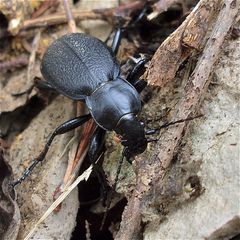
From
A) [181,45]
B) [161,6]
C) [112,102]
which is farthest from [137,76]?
[181,45]

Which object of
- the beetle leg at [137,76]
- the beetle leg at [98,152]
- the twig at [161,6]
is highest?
Result: the twig at [161,6]

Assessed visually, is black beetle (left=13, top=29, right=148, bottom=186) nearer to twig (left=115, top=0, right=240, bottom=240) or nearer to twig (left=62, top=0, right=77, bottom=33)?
twig (left=62, top=0, right=77, bottom=33)

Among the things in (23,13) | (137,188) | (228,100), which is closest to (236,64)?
(228,100)

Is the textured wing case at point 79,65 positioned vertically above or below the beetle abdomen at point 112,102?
above

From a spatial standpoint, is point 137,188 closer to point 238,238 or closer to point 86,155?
point 238,238

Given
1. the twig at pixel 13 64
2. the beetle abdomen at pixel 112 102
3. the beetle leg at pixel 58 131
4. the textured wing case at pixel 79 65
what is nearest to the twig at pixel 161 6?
the textured wing case at pixel 79 65

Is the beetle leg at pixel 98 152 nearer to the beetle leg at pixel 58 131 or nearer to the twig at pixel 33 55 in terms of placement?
the beetle leg at pixel 58 131
